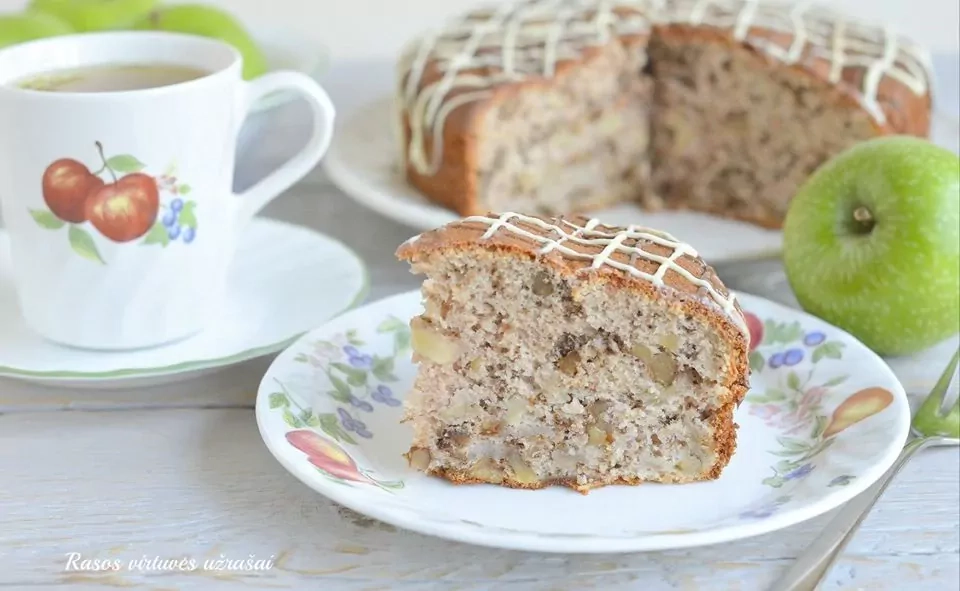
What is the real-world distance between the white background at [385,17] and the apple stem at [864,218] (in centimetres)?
142

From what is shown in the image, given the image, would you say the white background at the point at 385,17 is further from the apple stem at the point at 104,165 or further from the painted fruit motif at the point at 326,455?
A: the painted fruit motif at the point at 326,455

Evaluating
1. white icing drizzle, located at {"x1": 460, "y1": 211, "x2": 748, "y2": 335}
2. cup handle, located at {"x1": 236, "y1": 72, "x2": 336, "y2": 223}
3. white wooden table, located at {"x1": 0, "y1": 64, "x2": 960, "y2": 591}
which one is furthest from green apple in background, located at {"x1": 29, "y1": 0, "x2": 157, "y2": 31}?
white icing drizzle, located at {"x1": 460, "y1": 211, "x2": 748, "y2": 335}

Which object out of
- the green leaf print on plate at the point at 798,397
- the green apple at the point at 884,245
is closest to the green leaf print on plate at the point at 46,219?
the green leaf print on plate at the point at 798,397

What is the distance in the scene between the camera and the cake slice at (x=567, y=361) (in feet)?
4.71

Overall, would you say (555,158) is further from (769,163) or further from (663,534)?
(663,534)

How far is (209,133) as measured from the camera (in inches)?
67.5

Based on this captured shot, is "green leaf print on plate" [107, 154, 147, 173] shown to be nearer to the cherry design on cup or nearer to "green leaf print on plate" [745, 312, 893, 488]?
the cherry design on cup

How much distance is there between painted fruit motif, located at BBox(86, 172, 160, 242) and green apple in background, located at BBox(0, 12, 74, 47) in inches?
30.4

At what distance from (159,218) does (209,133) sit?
15 centimetres

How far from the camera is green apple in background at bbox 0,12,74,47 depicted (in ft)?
7.35

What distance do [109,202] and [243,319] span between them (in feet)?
0.97

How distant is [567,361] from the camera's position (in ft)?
4.83

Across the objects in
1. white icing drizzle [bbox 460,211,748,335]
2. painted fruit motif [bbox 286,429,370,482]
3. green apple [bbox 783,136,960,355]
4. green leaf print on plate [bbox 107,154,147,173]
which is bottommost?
painted fruit motif [bbox 286,429,370,482]

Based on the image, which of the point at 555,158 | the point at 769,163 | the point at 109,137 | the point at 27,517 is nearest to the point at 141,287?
the point at 109,137
